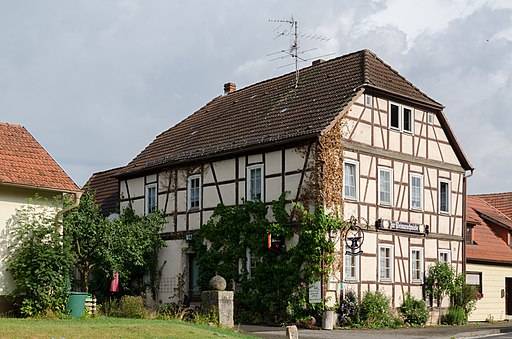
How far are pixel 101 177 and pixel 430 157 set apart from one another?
61.9ft

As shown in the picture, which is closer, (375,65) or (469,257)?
(375,65)

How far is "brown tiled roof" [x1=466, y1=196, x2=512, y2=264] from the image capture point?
3856cm

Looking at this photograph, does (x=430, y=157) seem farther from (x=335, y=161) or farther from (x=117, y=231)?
(x=117, y=231)

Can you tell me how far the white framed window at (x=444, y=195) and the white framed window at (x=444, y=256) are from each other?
1.64 metres

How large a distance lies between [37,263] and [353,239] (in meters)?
11.1

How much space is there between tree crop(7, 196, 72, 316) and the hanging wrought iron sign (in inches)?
392

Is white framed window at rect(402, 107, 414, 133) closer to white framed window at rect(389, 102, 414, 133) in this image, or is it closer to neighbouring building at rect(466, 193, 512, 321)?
white framed window at rect(389, 102, 414, 133)

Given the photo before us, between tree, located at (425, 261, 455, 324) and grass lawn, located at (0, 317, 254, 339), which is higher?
tree, located at (425, 261, 455, 324)

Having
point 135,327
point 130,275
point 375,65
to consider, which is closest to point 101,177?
point 130,275

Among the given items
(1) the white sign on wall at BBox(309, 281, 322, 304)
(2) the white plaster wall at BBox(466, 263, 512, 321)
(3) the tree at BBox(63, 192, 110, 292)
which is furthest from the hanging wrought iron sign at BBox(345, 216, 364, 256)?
(2) the white plaster wall at BBox(466, 263, 512, 321)

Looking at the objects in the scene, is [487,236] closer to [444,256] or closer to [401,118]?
[444,256]

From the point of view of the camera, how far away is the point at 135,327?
782 inches

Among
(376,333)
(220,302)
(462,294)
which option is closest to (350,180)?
(376,333)

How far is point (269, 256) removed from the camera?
30203 mm
